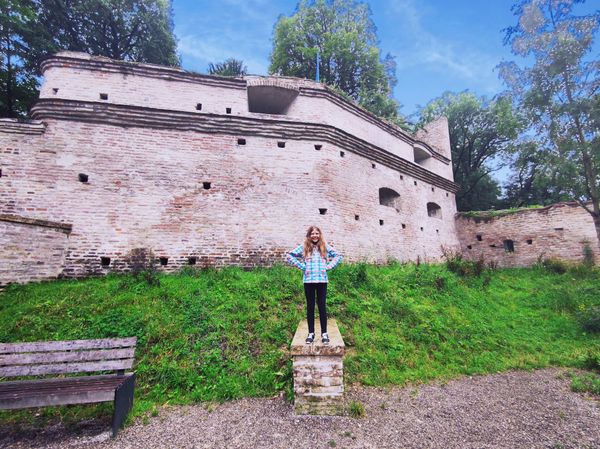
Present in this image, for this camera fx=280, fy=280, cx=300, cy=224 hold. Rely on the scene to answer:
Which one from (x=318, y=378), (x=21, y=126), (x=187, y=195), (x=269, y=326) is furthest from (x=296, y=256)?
(x=21, y=126)

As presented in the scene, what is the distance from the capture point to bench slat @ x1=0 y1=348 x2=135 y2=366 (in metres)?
3.13

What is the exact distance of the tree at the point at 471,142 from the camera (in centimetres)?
2122

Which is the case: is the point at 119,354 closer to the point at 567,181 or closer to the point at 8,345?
the point at 8,345

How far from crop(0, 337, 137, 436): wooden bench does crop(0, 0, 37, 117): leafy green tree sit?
1389 cm

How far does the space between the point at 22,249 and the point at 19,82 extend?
11340 mm

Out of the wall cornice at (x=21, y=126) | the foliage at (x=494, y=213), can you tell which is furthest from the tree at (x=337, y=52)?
the wall cornice at (x=21, y=126)

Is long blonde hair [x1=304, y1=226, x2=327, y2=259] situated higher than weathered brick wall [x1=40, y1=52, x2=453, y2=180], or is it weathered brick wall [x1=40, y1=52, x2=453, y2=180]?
weathered brick wall [x1=40, y1=52, x2=453, y2=180]

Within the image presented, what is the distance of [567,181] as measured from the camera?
9.66 metres

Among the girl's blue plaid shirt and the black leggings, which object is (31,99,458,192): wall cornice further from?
the black leggings

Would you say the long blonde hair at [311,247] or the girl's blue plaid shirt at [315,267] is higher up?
the long blonde hair at [311,247]

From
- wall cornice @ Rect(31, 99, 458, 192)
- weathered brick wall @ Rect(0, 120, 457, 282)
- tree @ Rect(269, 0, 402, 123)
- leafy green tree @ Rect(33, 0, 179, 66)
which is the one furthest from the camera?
tree @ Rect(269, 0, 402, 123)

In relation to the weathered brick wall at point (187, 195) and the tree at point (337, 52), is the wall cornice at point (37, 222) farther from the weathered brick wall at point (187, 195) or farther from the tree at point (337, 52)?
the tree at point (337, 52)

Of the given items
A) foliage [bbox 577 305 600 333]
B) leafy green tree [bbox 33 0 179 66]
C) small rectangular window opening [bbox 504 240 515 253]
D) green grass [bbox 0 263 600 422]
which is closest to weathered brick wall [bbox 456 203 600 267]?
small rectangular window opening [bbox 504 240 515 253]

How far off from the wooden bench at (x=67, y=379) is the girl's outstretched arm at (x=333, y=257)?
270 cm
